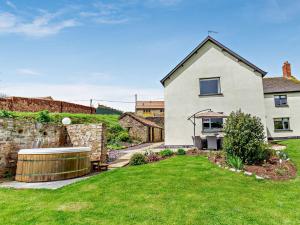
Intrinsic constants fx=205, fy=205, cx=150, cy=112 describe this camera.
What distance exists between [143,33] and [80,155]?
8168 mm

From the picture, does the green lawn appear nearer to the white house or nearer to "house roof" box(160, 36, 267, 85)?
the white house

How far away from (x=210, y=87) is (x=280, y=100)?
417 inches

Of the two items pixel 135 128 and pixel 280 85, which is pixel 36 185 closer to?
pixel 135 128

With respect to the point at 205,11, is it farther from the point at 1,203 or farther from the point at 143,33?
the point at 1,203

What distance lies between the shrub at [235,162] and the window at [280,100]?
16.4 meters

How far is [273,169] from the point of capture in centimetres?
959

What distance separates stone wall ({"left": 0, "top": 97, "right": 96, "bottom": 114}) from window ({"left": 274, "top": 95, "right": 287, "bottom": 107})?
25.2 m

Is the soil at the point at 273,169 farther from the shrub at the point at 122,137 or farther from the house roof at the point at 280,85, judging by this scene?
the shrub at the point at 122,137

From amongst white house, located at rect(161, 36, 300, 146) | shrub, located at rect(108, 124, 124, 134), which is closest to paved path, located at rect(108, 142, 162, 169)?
white house, located at rect(161, 36, 300, 146)

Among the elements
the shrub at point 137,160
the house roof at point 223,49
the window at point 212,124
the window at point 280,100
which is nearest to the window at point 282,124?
the window at point 280,100

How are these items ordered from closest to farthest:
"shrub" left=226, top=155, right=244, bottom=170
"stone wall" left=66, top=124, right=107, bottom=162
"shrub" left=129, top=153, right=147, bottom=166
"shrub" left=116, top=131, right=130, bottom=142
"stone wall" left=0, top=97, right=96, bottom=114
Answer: "shrub" left=226, top=155, right=244, bottom=170 → "shrub" left=129, top=153, right=147, bottom=166 → "stone wall" left=66, top=124, right=107, bottom=162 → "stone wall" left=0, top=97, right=96, bottom=114 → "shrub" left=116, top=131, right=130, bottom=142

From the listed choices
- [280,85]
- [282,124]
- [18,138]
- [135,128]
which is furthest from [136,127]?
[18,138]

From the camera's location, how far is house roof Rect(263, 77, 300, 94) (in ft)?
73.9

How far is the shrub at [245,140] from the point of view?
10336mm
